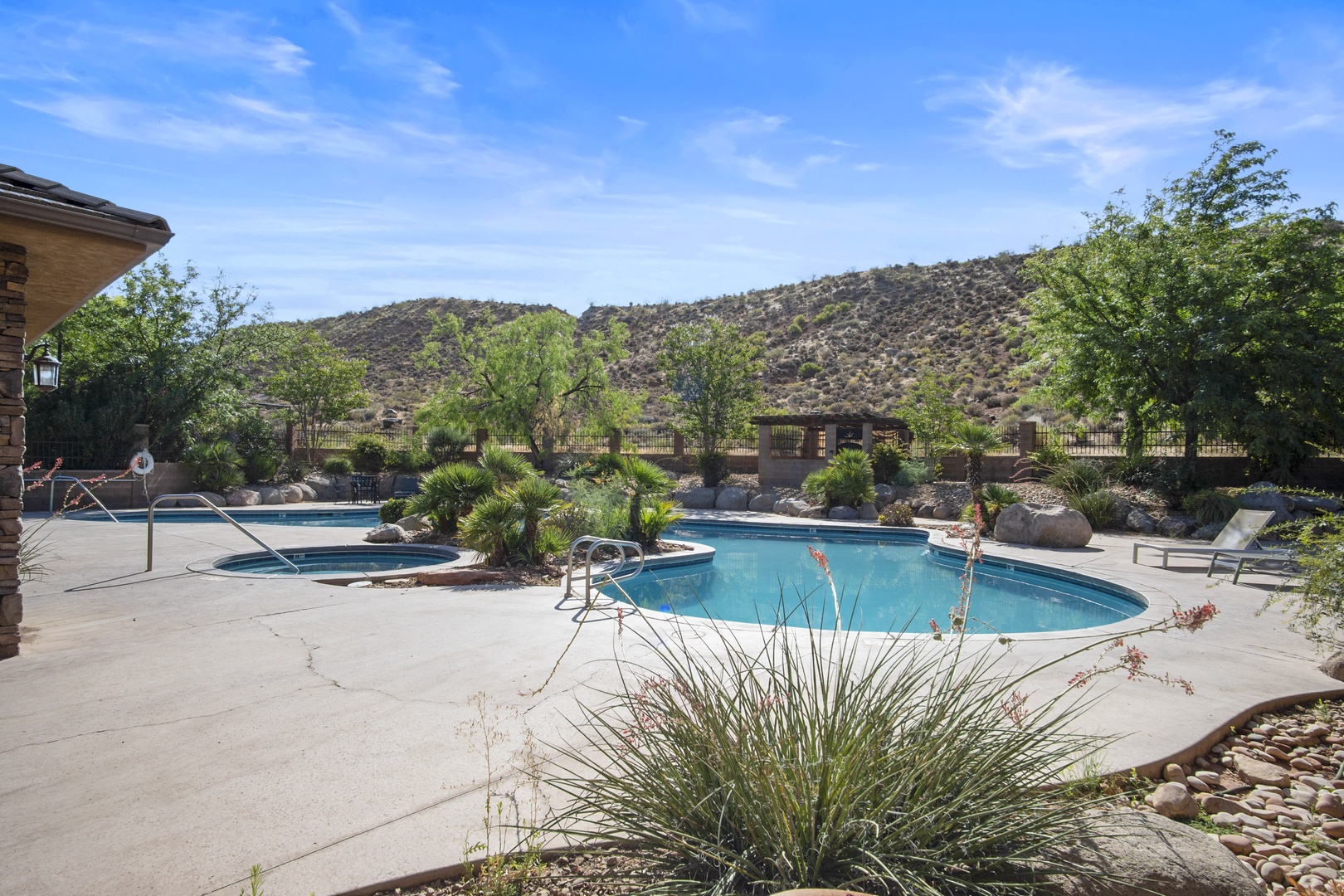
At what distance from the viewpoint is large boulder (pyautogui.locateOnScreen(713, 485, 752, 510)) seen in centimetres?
1853

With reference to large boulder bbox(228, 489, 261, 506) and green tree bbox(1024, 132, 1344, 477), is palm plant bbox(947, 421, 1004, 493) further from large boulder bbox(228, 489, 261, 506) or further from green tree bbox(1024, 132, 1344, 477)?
large boulder bbox(228, 489, 261, 506)

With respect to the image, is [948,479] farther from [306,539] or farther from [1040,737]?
[1040,737]

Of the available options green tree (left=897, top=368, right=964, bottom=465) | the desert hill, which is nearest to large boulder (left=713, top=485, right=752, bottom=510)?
green tree (left=897, top=368, right=964, bottom=465)

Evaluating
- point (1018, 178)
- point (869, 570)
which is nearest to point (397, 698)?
point (869, 570)

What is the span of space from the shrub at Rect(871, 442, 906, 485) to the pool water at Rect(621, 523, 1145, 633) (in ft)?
15.4

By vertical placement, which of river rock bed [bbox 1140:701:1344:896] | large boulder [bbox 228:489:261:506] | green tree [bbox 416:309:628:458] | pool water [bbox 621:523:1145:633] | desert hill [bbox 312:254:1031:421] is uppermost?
desert hill [bbox 312:254:1031:421]

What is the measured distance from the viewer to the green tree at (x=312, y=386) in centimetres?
2331

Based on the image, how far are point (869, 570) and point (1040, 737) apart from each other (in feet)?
29.3

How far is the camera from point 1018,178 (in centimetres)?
1434

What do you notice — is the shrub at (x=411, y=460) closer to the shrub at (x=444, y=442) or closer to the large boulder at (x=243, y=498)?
the shrub at (x=444, y=442)

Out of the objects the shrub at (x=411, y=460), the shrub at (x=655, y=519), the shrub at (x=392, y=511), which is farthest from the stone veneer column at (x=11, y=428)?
the shrub at (x=411, y=460)

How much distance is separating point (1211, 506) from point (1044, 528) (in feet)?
12.1

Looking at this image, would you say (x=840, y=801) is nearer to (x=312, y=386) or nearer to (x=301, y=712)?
(x=301, y=712)

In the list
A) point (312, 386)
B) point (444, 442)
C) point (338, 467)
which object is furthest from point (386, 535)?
point (312, 386)
